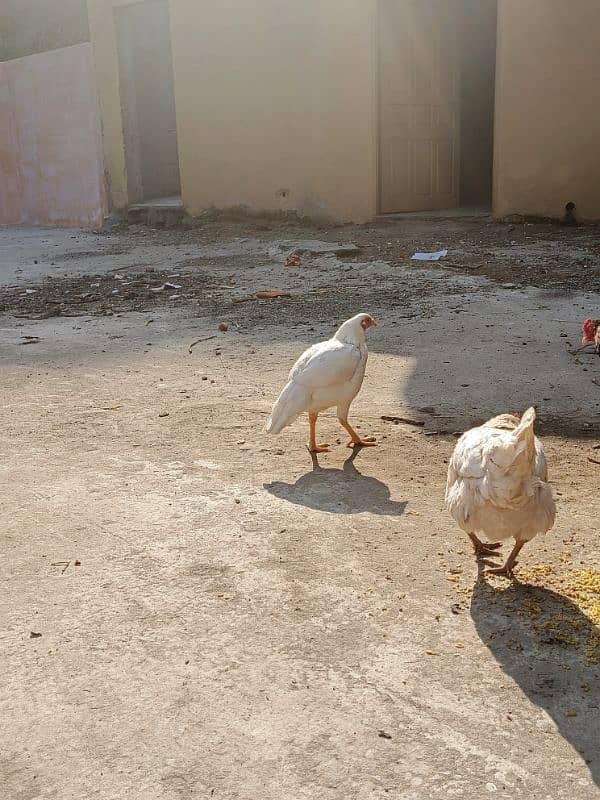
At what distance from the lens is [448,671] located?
2.46 m

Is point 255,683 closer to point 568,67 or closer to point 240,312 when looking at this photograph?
point 240,312

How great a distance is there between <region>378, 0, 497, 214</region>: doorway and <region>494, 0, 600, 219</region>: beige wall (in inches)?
62.4

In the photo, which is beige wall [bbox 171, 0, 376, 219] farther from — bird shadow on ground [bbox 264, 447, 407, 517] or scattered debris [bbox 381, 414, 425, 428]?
bird shadow on ground [bbox 264, 447, 407, 517]

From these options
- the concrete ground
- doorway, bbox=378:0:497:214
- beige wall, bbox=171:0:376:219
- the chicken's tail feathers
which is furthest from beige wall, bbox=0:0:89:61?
the chicken's tail feathers

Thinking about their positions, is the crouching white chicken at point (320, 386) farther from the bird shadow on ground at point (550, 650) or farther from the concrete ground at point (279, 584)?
the bird shadow on ground at point (550, 650)

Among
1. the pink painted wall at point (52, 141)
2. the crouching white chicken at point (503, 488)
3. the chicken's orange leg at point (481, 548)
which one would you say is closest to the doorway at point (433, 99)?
the pink painted wall at point (52, 141)

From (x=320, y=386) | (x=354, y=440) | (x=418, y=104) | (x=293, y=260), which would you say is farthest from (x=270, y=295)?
(x=418, y=104)

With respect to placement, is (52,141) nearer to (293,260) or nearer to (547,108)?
(293,260)

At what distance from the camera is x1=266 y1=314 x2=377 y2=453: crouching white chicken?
160 inches

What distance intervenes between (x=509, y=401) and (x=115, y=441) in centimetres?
219

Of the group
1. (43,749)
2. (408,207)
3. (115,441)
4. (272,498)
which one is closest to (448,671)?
(43,749)

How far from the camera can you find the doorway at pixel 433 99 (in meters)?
11.7

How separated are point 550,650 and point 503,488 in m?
0.51

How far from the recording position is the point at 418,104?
1216 cm
